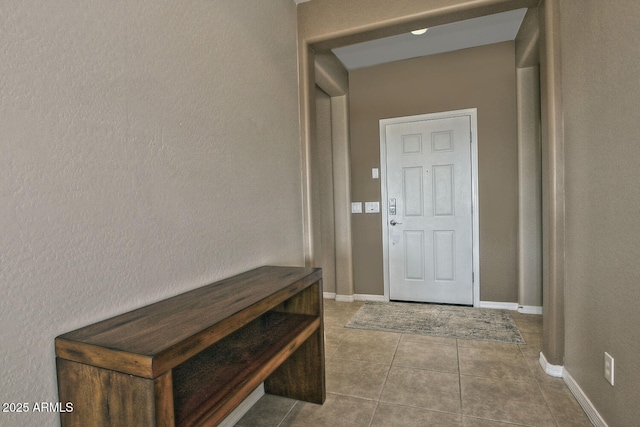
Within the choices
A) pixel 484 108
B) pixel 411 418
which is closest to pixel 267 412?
pixel 411 418

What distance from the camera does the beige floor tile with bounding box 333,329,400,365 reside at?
2.39m

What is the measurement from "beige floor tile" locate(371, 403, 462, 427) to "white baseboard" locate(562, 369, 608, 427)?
606 mm

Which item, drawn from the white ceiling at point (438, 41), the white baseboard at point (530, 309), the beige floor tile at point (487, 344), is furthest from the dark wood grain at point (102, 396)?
the white baseboard at point (530, 309)

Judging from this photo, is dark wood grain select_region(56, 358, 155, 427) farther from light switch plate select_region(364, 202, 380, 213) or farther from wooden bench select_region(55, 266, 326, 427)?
light switch plate select_region(364, 202, 380, 213)

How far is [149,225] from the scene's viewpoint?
4.15ft

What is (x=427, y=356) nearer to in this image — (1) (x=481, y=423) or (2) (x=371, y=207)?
(1) (x=481, y=423)

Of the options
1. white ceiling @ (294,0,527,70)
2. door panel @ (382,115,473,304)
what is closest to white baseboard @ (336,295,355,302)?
door panel @ (382,115,473,304)

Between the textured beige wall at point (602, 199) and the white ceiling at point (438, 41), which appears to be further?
the white ceiling at point (438, 41)

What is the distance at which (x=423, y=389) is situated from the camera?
195 cm

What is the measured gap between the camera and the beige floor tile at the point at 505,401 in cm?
166

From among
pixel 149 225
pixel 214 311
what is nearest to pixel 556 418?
pixel 214 311

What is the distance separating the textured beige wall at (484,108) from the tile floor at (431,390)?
928 millimetres

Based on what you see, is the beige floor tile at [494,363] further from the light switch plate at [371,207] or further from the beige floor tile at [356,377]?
the light switch plate at [371,207]

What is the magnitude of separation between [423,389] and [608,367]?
2.94 ft
